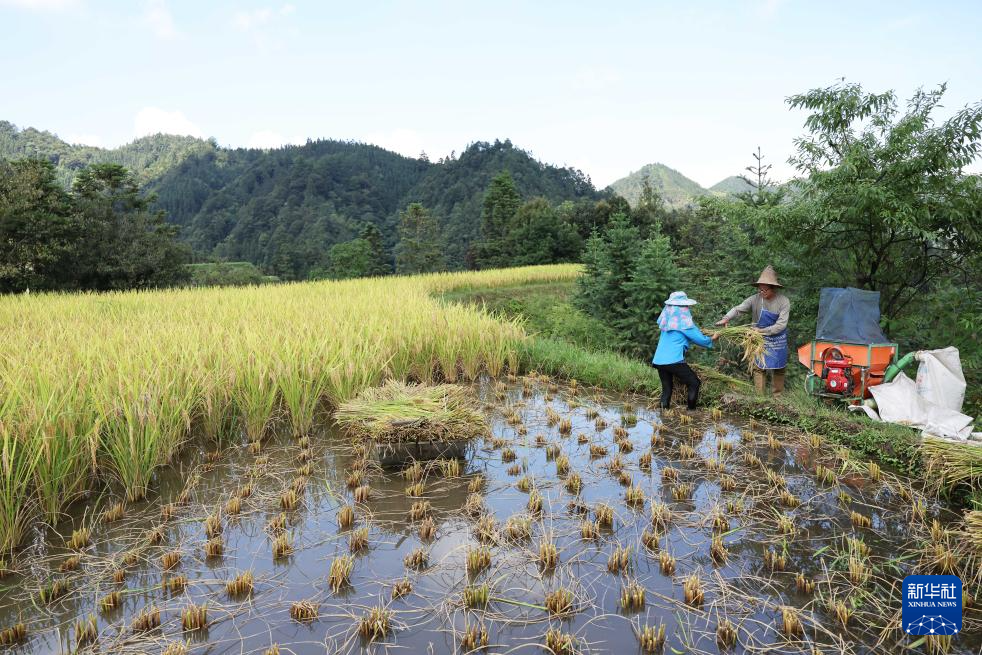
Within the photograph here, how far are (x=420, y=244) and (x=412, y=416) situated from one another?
126ft

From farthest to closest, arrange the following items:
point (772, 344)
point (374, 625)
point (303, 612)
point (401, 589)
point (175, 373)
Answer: point (772, 344) → point (175, 373) → point (401, 589) → point (303, 612) → point (374, 625)

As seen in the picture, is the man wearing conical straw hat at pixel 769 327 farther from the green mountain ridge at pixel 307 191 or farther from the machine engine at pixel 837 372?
the green mountain ridge at pixel 307 191

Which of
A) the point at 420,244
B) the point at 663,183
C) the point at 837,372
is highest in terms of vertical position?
the point at 663,183

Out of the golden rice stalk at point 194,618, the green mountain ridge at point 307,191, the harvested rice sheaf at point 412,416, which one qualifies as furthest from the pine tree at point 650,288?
the green mountain ridge at point 307,191

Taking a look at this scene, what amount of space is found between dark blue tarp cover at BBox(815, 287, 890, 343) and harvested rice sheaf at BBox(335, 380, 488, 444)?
11.8 ft

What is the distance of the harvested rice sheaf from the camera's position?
4.04 metres

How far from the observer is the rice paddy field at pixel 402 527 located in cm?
227

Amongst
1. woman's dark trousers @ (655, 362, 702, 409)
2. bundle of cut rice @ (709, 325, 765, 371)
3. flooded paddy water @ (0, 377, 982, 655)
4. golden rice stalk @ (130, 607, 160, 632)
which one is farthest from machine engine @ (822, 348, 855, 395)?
golden rice stalk @ (130, 607, 160, 632)

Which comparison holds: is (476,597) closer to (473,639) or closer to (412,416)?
(473,639)

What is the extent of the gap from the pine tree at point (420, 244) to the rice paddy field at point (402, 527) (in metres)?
36.5

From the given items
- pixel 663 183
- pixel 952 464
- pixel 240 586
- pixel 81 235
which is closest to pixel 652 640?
pixel 240 586

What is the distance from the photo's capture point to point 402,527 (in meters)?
3.17

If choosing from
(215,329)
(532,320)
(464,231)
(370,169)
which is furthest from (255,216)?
(215,329)

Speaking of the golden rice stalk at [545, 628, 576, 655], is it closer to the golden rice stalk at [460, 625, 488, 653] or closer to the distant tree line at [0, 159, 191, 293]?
the golden rice stalk at [460, 625, 488, 653]
